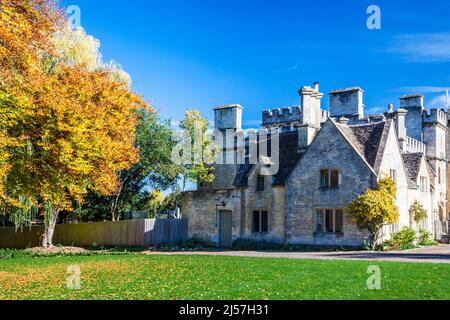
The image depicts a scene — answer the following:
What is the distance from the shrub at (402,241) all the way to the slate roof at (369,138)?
392 centimetres

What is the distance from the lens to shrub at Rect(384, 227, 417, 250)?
28344 mm

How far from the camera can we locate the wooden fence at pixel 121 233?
3522 cm

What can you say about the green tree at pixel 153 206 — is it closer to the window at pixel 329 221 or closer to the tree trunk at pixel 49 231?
the tree trunk at pixel 49 231

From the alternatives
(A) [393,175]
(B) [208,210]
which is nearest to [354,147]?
(A) [393,175]

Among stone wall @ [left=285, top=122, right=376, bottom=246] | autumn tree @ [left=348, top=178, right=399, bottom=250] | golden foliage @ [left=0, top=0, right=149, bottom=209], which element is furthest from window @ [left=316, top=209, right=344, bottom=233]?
golden foliage @ [left=0, top=0, right=149, bottom=209]

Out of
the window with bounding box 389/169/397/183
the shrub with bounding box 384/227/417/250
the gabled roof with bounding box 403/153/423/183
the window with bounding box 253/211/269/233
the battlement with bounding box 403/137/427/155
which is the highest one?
the battlement with bounding box 403/137/427/155

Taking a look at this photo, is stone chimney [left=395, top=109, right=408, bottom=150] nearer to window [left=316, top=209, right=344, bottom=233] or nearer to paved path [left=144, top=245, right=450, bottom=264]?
window [left=316, top=209, right=344, bottom=233]

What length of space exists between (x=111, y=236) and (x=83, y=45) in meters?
13.8

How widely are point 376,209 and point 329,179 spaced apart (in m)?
3.72

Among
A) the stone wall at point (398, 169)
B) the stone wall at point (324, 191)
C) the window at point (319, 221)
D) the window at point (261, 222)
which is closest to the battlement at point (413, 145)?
the stone wall at point (398, 169)

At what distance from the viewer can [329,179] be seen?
3070 cm

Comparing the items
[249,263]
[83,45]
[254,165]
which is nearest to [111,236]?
[254,165]

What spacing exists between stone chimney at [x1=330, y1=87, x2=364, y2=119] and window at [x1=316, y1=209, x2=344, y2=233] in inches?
511
